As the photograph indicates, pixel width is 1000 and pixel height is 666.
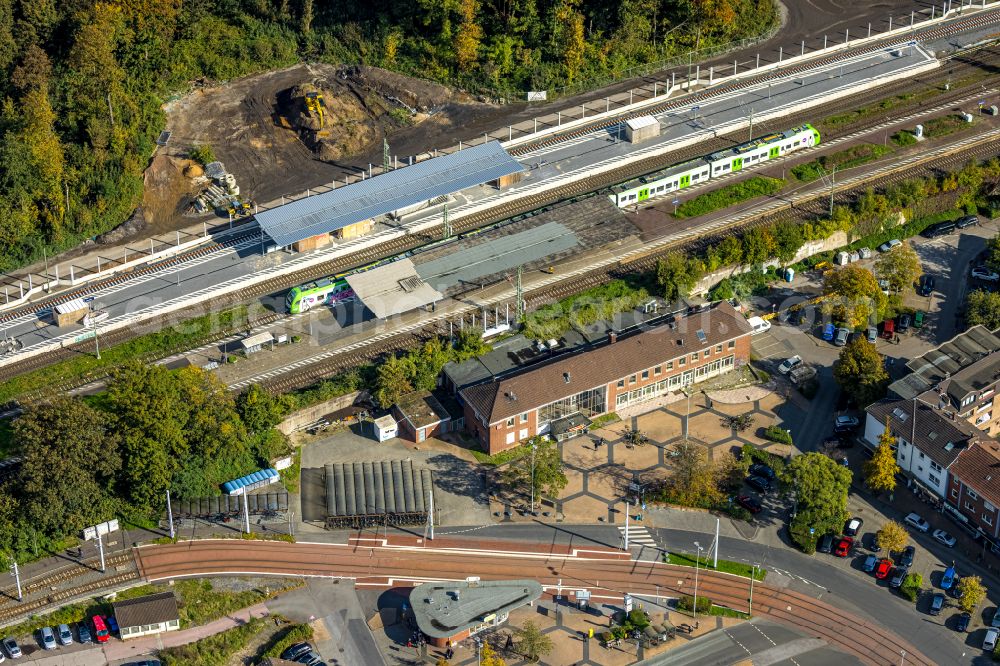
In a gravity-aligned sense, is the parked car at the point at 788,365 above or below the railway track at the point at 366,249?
below

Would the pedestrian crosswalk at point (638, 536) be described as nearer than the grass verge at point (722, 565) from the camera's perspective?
No

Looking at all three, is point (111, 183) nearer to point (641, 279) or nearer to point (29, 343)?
point (29, 343)

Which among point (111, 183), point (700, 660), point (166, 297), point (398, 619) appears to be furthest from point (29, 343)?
point (700, 660)

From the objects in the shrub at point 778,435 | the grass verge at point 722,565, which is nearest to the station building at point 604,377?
the shrub at point 778,435

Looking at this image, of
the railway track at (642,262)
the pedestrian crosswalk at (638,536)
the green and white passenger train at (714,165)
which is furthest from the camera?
the green and white passenger train at (714,165)

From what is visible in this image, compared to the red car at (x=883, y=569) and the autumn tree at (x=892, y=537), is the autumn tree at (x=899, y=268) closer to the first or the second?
the autumn tree at (x=892, y=537)

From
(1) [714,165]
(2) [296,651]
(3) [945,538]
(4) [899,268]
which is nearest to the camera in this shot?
(2) [296,651]

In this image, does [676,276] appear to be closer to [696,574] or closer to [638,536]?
[638,536]

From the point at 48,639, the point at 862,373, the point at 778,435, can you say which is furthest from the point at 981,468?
the point at 48,639
